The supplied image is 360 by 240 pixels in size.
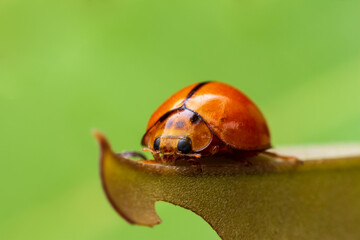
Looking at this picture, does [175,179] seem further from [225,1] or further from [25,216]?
[225,1]

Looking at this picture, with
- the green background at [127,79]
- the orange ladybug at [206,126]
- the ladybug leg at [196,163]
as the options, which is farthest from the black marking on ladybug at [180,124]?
the green background at [127,79]

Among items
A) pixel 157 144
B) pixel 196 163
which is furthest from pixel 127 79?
pixel 196 163

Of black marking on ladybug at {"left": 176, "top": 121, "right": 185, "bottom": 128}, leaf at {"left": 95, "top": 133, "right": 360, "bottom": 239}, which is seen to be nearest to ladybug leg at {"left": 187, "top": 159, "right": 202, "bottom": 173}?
leaf at {"left": 95, "top": 133, "right": 360, "bottom": 239}

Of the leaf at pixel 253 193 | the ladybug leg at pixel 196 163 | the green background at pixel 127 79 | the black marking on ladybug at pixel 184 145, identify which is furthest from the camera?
the green background at pixel 127 79

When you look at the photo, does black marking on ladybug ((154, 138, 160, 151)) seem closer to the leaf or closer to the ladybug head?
the ladybug head

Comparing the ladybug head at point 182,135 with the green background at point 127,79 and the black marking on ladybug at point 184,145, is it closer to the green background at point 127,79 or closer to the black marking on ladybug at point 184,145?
the black marking on ladybug at point 184,145

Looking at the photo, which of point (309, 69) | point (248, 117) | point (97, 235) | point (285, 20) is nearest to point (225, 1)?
point (285, 20)

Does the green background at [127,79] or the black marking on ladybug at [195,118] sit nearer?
the black marking on ladybug at [195,118]
